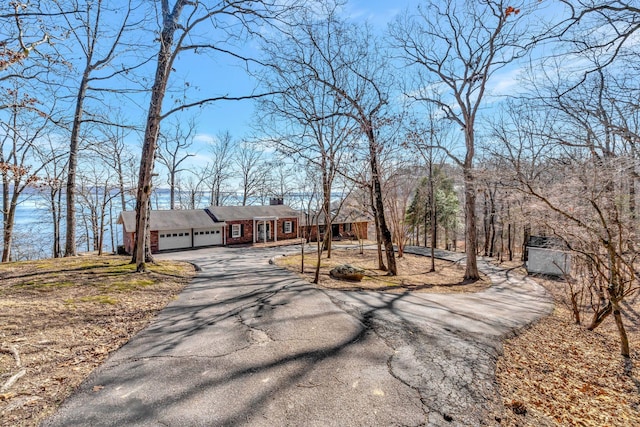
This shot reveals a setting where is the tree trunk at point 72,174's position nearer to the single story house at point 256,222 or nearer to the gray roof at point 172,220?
the gray roof at point 172,220

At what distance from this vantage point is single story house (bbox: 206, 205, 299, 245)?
24.0m

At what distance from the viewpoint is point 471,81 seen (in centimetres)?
1298

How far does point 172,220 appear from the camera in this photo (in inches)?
829

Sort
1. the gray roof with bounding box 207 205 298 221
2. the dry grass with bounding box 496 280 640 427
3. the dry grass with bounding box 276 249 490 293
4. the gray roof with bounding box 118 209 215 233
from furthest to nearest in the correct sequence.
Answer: the gray roof with bounding box 207 205 298 221
the gray roof with bounding box 118 209 215 233
the dry grass with bounding box 276 249 490 293
the dry grass with bounding box 496 280 640 427

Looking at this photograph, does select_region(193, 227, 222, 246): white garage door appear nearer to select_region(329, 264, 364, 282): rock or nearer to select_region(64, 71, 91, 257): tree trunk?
select_region(64, 71, 91, 257): tree trunk

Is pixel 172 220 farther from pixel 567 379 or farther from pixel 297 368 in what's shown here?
pixel 567 379

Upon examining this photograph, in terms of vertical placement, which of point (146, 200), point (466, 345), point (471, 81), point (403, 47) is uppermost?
point (403, 47)

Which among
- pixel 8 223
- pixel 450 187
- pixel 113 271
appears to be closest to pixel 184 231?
pixel 8 223

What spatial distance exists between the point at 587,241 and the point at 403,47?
1051 centimetres

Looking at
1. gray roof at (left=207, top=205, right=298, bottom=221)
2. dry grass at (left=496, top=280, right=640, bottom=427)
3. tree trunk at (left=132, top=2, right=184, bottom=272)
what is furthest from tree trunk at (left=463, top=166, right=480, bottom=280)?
gray roof at (left=207, top=205, right=298, bottom=221)

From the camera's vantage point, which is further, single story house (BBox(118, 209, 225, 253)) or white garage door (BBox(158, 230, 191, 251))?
white garage door (BBox(158, 230, 191, 251))

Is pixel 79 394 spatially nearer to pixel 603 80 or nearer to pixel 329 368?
pixel 329 368

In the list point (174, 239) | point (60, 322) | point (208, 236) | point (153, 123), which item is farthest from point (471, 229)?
point (174, 239)

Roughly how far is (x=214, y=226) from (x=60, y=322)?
18.1m
